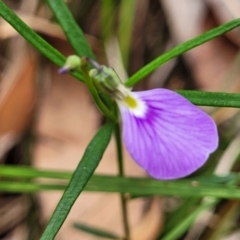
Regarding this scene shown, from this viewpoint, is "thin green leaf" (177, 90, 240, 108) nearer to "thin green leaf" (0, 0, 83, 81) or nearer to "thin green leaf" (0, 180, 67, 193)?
"thin green leaf" (0, 0, 83, 81)

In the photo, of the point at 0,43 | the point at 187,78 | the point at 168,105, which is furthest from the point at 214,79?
Result: the point at 168,105

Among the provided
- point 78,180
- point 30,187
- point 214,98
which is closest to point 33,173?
point 30,187

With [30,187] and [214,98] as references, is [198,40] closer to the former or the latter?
[214,98]

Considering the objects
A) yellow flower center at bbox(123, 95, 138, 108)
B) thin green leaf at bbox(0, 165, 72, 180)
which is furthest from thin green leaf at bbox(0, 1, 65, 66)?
thin green leaf at bbox(0, 165, 72, 180)

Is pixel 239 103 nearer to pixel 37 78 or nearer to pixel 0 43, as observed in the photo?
pixel 37 78

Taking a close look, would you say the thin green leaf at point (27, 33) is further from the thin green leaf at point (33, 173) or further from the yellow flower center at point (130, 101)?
the thin green leaf at point (33, 173)

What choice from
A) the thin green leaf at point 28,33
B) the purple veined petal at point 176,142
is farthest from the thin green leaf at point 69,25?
the purple veined petal at point 176,142

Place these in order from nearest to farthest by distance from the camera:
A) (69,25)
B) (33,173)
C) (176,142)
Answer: (176,142), (69,25), (33,173)
